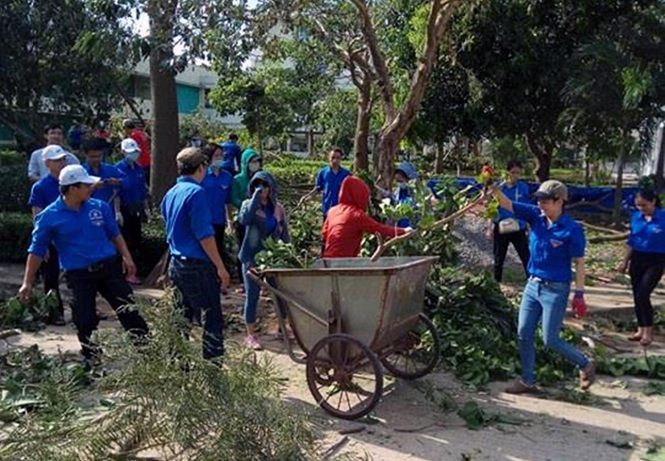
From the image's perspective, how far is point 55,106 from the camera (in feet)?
53.4

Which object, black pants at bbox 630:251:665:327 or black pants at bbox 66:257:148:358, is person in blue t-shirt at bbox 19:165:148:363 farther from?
black pants at bbox 630:251:665:327

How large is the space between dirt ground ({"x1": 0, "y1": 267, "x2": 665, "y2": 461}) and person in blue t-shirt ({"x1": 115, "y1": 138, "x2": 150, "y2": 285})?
3263 mm

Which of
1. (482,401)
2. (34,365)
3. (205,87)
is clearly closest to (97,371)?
(34,365)

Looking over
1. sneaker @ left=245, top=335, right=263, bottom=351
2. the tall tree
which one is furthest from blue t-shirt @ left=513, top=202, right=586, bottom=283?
the tall tree

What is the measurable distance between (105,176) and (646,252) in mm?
5290

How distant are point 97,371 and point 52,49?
11.5 metres

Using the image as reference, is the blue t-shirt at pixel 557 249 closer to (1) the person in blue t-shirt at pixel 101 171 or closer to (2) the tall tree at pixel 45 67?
(1) the person in blue t-shirt at pixel 101 171

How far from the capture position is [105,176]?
25.8 feet

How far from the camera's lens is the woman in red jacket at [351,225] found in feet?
20.5

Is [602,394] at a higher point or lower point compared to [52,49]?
lower

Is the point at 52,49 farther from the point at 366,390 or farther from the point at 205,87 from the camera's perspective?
the point at 205,87

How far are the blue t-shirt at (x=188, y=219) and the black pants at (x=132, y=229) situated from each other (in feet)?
12.3

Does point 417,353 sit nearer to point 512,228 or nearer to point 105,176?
point 512,228

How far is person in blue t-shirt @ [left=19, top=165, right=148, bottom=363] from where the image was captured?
18.6 ft
